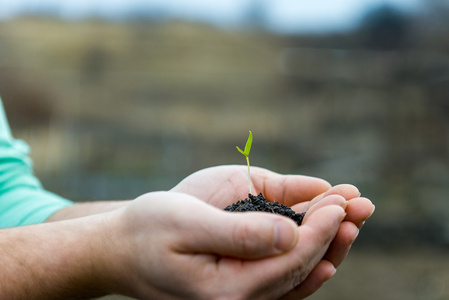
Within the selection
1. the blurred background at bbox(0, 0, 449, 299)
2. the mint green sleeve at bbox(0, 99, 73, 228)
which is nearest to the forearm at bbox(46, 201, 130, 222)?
the mint green sleeve at bbox(0, 99, 73, 228)

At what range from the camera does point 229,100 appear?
6520 mm

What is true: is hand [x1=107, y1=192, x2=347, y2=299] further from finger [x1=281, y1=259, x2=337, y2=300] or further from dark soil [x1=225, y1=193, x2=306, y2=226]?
dark soil [x1=225, y1=193, x2=306, y2=226]

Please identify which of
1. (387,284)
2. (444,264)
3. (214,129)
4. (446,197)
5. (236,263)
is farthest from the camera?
(214,129)

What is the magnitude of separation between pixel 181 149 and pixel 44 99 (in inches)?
91.7

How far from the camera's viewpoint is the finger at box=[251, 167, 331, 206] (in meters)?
1.10

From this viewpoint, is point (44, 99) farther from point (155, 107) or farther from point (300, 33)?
point (300, 33)

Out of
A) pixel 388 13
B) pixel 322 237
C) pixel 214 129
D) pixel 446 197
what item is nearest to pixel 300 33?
pixel 388 13

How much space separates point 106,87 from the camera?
6.61 meters

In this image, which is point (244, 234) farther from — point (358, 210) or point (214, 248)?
point (358, 210)

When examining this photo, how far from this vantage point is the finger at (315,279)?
2.78 feet

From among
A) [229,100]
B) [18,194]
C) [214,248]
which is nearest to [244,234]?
[214,248]

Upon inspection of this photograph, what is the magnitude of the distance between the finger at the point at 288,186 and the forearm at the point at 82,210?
40cm

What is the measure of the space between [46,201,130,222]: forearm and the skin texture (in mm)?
327

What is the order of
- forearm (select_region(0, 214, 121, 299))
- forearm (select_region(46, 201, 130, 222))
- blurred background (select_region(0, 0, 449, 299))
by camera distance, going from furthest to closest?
blurred background (select_region(0, 0, 449, 299)) < forearm (select_region(46, 201, 130, 222)) < forearm (select_region(0, 214, 121, 299))
